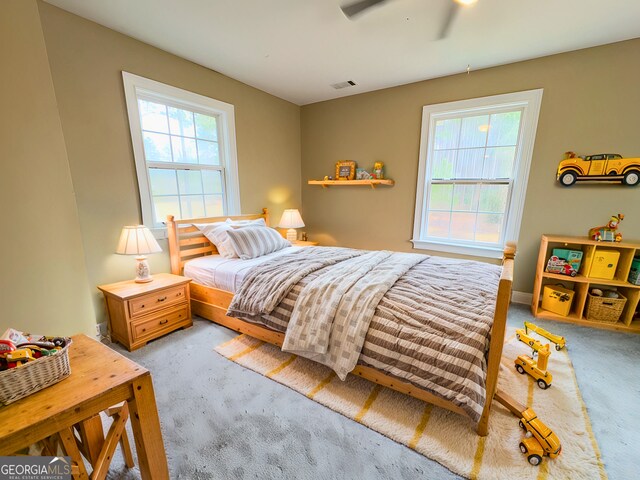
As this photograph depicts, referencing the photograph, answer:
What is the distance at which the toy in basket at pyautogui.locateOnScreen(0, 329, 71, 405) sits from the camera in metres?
0.74

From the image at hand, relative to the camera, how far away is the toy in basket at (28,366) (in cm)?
74

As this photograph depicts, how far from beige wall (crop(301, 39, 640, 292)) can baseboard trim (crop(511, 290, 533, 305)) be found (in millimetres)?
72

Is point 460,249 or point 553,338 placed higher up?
point 460,249

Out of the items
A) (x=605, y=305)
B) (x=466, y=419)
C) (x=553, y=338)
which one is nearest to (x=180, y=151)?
(x=466, y=419)

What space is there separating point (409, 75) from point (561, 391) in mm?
3214

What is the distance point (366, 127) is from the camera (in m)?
3.65

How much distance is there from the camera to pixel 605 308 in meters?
2.49

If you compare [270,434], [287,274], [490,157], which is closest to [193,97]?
[287,274]

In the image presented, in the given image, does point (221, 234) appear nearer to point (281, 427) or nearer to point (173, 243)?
point (173, 243)

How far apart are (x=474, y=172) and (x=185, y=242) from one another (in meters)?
3.38

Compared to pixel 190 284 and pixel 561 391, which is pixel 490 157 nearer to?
pixel 561 391

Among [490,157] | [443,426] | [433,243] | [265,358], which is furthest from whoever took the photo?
[433,243]

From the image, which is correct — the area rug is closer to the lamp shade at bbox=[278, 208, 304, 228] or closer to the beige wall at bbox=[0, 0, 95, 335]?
the beige wall at bbox=[0, 0, 95, 335]

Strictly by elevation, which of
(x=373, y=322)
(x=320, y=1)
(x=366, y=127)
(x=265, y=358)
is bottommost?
(x=265, y=358)
